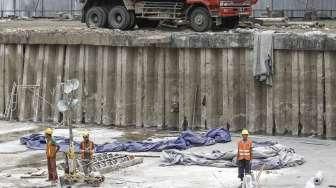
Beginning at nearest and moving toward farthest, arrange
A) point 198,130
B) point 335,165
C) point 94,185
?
point 94,185, point 335,165, point 198,130

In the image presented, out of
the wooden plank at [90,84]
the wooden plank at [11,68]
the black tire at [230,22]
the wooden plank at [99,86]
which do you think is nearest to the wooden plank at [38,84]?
the wooden plank at [11,68]

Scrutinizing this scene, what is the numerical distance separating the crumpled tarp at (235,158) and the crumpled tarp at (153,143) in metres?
1.39

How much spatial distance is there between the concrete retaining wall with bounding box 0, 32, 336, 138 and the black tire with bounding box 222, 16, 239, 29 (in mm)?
3858

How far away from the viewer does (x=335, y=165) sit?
15.1m

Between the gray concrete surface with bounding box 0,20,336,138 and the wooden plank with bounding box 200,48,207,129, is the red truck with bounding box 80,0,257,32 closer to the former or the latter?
the gray concrete surface with bounding box 0,20,336,138

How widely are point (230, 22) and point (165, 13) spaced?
240 centimetres

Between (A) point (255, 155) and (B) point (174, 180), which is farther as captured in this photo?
(A) point (255, 155)

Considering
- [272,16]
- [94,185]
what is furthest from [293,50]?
[272,16]

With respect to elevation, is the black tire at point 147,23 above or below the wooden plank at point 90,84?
above

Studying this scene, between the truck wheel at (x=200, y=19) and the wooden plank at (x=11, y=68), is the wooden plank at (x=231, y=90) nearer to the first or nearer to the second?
the truck wheel at (x=200, y=19)

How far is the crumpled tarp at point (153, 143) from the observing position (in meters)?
17.1

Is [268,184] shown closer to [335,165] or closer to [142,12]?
[335,165]

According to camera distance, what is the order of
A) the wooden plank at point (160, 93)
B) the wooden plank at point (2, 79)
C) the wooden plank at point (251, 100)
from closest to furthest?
the wooden plank at point (251, 100) → the wooden plank at point (160, 93) → the wooden plank at point (2, 79)

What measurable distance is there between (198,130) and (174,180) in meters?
6.51
